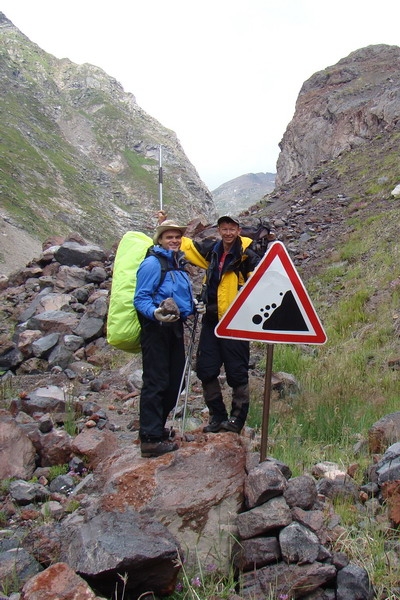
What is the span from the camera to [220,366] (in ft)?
15.0

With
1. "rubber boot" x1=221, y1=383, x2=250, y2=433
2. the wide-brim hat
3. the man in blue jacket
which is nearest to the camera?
the man in blue jacket

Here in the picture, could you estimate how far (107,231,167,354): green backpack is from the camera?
163 inches

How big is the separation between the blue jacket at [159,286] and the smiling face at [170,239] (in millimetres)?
51

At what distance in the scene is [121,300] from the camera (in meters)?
4.15

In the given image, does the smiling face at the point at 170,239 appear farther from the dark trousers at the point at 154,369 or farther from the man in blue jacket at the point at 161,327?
the dark trousers at the point at 154,369

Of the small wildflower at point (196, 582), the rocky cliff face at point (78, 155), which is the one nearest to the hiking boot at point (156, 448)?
the small wildflower at point (196, 582)

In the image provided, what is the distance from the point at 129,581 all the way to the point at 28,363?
681cm

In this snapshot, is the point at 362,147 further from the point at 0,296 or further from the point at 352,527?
the point at 352,527

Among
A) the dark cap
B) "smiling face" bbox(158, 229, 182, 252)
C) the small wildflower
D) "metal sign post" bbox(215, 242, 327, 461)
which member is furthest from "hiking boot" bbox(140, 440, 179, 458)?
the dark cap

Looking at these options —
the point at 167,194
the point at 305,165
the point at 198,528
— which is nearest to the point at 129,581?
the point at 198,528

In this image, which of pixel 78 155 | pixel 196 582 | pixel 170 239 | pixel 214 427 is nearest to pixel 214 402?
Answer: pixel 214 427

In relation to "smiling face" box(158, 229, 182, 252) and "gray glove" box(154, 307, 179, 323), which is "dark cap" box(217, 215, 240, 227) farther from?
"gray glove" box(154, 307, 179, 323)

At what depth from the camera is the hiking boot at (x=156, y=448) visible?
3.85 meters

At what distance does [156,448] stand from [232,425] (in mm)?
868
